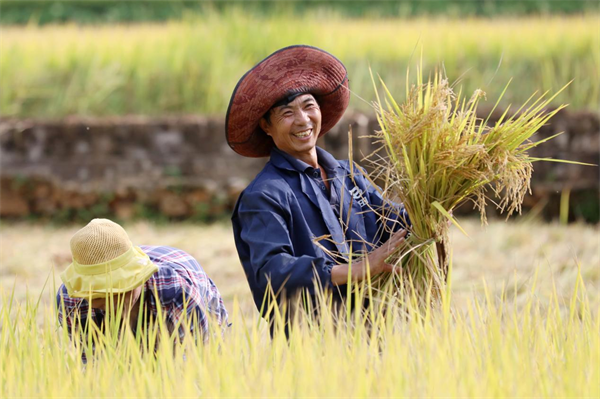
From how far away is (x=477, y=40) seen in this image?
8.66m

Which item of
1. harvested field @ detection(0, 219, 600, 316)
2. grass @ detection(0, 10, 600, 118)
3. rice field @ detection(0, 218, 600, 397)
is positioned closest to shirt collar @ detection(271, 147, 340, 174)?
rice field @ detection(0, 218, 600, 397)

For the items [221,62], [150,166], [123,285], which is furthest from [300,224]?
[221,62]

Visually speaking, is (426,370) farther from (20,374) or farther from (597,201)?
(597,201)

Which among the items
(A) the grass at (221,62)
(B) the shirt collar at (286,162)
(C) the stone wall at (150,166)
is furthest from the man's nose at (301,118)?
(A) the grass at (221,62)

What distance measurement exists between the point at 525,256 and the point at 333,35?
3757mm

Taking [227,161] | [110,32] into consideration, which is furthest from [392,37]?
[110,32]

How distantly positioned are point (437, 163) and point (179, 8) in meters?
14.3

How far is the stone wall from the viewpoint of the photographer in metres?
7.54

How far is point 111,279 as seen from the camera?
248 centimetres

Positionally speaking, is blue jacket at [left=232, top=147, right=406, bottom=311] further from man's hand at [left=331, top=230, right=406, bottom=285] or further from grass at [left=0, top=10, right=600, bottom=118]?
grass at [left=0, top=10, right=600, bottom=118]

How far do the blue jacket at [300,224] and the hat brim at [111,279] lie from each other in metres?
0.32

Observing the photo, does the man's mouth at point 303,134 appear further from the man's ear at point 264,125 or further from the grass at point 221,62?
the grass at point 221,62

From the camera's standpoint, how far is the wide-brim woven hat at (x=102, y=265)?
250cm

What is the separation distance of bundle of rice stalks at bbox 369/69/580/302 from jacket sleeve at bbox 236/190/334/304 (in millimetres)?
262
